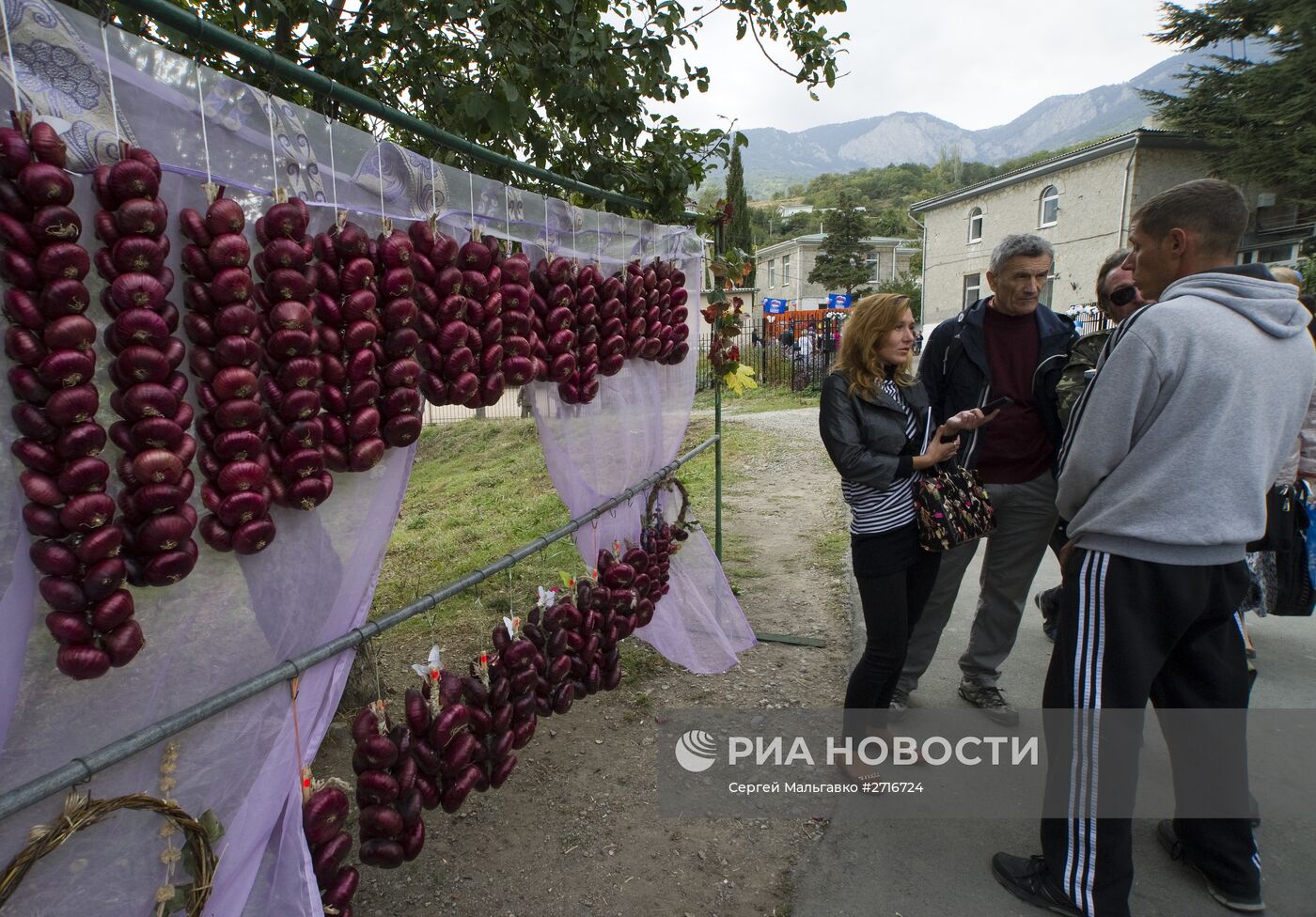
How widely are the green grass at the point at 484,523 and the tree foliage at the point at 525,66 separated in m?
A: 1.54

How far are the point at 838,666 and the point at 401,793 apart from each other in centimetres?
Result: 248

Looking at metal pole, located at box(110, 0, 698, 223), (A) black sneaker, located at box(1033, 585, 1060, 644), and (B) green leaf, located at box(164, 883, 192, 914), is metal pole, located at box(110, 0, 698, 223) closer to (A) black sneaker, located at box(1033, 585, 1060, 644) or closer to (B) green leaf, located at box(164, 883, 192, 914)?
(B) green leaf, located at box(164, 883, 192, 914)

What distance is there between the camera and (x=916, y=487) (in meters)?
2.56

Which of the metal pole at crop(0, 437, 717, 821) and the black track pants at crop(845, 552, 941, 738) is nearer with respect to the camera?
the metal pole at crop(0, 437, 717, 821)

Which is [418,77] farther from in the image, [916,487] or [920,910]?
[920,910]

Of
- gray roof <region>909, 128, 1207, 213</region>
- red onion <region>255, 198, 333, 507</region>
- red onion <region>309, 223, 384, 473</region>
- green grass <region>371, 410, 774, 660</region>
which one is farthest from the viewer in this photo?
gray roof <region>909, 128, 1207, 213</region>

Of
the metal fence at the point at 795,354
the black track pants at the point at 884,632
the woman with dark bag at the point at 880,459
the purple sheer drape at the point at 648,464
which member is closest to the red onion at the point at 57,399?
the purple sheer drape at the point at 648,464

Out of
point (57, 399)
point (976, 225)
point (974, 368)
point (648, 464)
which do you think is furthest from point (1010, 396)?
point (976, 225)

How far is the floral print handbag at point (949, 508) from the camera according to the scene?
97.3 inches

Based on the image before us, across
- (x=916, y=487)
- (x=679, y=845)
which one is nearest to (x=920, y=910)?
(x=679, y=845)

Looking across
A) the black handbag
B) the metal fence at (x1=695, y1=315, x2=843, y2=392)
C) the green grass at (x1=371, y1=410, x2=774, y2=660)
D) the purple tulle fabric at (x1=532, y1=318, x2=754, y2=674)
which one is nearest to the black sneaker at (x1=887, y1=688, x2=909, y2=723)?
the purple tulle fabric at (x1=532, y1=318, x2=754, y2=674)

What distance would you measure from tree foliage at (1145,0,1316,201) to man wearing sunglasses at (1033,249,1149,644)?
769 inches

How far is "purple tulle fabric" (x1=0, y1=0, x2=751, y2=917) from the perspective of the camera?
115 centimetres

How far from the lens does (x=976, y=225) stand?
24.8m
